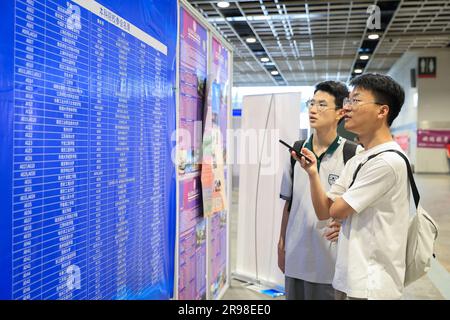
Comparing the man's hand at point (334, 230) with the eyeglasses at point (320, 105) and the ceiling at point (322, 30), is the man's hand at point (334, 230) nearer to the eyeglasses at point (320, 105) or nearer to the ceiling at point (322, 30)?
the eyeglasses at point (320, 105)

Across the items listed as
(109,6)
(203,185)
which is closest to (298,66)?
(203,185)

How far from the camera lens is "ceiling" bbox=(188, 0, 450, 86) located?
7.93m

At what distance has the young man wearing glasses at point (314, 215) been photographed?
6.93 ft

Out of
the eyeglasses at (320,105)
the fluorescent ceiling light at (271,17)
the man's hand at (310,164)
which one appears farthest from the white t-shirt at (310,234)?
the fluorescent ceiling light at (271,17)

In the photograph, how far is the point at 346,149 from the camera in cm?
212

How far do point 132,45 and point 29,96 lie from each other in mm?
702

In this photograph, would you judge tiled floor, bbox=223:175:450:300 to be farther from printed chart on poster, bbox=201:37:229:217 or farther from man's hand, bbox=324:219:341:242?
man's hand, bbox=324:219:341:242

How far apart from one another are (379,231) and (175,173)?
4.09ft

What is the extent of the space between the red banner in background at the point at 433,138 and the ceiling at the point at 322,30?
113 inches

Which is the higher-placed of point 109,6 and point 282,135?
point 109,6

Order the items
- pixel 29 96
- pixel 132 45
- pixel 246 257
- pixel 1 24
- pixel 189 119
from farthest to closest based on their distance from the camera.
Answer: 1. pixel 246 257
2. pixel 189 119
3. pixel 132 45
4. pixel 29 96
5. pixel 1 24

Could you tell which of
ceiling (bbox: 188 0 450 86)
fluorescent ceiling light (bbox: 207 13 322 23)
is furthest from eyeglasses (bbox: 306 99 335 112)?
fluorescent ceiling light (bbox: 207 13 322 23)

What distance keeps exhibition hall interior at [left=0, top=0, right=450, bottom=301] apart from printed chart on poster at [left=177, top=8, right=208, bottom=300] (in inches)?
0.5

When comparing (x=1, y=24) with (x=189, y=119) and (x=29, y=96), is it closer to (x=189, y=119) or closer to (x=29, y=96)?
(x=29, y=96)
